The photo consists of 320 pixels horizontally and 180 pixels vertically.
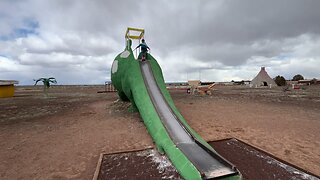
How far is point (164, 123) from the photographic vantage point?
7.72 meters

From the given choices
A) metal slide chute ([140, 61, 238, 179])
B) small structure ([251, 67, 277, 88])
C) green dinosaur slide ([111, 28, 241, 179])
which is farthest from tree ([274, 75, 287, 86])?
metal slide chute ([140, 61, 238, 179])

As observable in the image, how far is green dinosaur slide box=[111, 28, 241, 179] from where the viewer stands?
5.04 meters

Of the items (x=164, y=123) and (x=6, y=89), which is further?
(x=6, y=89)

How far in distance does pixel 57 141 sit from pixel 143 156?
3.72 meters

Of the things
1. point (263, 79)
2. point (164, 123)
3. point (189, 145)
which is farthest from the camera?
point (263, 79)

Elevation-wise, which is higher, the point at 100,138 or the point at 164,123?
the point at 164,123

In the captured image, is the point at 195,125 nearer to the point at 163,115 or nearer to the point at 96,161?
the point at 163,115

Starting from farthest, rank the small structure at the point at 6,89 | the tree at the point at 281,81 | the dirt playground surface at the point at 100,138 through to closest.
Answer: the tree at the point at 281,81 → the small structure at the point at 6,89 → the dirt playground surface at the point at 100,138

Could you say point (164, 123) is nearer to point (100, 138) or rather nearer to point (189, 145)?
point (189, 145)

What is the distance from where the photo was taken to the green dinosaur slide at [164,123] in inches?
198

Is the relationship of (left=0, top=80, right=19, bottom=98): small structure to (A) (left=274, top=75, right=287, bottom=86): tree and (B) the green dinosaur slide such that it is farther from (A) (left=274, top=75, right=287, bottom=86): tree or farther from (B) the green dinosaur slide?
(A) (left=274, top=75, right=287, bottom=86): tree

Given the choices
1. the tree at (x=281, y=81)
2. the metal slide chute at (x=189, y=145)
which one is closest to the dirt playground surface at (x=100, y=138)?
the metal slide chute at (x=189, y=145)

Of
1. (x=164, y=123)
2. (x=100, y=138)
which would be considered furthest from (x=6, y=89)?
(x=164, y=123)

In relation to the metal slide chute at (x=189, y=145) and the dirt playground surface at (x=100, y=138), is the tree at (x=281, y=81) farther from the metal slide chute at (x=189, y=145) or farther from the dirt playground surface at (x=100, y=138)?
the metal slide chute at (x=189, y=145)
